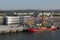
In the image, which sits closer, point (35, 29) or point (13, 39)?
point (13, 39)

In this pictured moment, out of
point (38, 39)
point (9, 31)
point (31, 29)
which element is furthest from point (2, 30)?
point (38, 39)

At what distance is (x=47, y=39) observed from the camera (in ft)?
84.0

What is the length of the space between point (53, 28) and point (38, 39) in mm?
10900

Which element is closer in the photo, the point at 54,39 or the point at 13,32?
the point at 54,39

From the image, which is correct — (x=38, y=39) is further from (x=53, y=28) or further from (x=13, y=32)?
(x=53, y=28)

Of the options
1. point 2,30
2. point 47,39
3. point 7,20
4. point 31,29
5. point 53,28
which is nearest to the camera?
point 47,39

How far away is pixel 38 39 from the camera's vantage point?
2578cm

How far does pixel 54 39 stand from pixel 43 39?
3.93 feet

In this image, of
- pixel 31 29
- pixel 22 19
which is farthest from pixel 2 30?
pixel 22 19

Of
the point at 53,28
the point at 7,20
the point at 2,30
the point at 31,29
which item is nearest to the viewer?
the point at 2,30

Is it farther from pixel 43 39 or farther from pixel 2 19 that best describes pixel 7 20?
pixel 43 39

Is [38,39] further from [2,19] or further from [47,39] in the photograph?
[2,19]

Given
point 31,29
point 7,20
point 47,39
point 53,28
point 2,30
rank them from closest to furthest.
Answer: point 47,39, point 2,30, point 31,29, point 53,28, point 7,20

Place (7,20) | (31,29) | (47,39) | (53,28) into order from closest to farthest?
(47,39) < (31,29) < (53,28) < (7,20)
